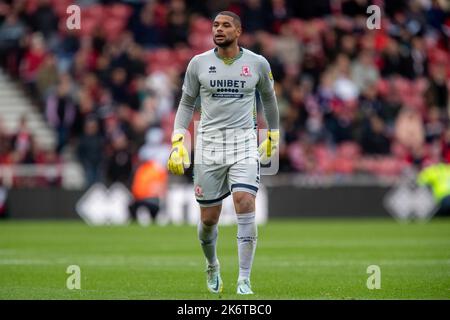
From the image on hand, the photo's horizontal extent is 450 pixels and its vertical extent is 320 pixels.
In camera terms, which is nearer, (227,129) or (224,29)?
(224,29)

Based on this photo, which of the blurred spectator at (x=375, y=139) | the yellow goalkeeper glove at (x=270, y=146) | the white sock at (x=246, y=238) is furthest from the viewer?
the blurred spectator at (x=375, y=139)

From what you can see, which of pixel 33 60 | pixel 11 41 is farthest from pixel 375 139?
pixel 11 41

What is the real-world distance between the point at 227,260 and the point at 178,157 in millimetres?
4528

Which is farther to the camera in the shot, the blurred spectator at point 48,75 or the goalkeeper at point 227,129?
the blurred spectator at point 48,75

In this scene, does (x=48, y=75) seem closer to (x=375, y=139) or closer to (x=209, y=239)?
(x=375, y=139)

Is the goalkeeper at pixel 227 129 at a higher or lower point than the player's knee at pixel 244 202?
higher

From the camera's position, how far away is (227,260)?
14945 mm

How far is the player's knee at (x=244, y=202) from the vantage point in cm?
1038

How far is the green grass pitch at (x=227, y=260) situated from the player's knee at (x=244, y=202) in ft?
2.60

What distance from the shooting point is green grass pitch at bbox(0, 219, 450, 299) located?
1068 centimetres

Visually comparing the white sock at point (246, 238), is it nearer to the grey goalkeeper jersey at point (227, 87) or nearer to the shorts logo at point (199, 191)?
the shorts logo at point (199, 191)

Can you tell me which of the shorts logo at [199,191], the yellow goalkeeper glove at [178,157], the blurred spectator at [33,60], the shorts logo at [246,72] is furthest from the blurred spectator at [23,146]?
the shorts logo at [246,72]

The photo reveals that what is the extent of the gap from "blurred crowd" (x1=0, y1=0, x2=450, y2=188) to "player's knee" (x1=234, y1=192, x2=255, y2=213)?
1452cm
